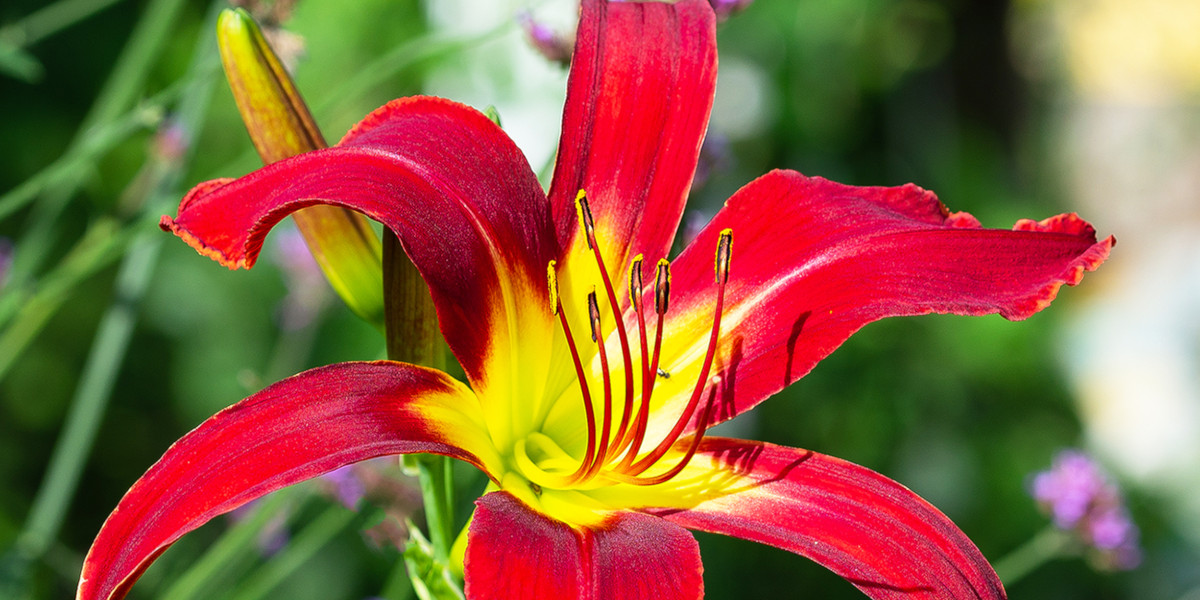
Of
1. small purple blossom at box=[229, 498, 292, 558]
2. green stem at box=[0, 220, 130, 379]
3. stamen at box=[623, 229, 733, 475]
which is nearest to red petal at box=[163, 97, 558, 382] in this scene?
stamen at box=[623, 229, 733, 475]

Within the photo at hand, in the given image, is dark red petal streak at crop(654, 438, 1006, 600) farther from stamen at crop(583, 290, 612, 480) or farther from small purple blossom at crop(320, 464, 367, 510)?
small purple blossom at crop(320, 464, 367, 510)

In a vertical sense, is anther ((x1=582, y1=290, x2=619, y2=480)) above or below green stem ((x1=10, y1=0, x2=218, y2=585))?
below

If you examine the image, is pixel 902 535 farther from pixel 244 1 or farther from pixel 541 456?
pixel 244 1

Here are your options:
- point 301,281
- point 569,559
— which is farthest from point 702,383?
point 301,281

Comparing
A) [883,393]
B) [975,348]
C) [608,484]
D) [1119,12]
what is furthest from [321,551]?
[1119,12]

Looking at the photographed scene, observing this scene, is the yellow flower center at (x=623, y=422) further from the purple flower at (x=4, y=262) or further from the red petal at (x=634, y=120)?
the purple flower at (x=4, y=262)

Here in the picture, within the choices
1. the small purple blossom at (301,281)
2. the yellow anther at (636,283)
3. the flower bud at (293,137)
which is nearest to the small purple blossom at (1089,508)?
the yellow anther at (636,283)

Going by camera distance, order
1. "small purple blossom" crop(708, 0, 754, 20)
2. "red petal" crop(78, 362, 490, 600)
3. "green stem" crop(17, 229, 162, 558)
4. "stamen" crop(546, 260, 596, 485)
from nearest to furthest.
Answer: "red petal" crop(78, 362, 490, 600), "stamen" crop(546, 260, 596, 485), "small purple blossom" crop(708, 0, 754, 20), "green stem" crop(17, 229, 162, 558)
